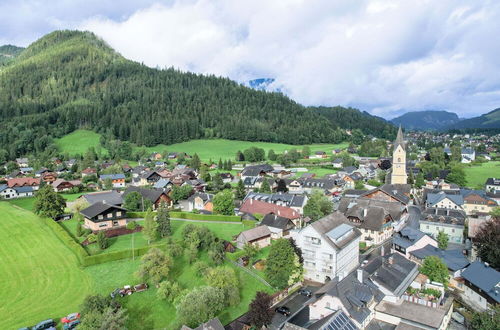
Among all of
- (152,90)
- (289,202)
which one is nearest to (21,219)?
(289,202)

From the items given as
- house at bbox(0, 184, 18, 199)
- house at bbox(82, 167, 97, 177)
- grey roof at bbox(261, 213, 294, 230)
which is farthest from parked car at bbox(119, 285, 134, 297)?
house at bbox(82, 167, 97, 177)

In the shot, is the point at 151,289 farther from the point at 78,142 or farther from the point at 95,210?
the point at 78,142

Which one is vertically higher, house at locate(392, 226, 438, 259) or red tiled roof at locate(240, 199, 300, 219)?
red tiled roof at locate(240, 199, 300, 219)

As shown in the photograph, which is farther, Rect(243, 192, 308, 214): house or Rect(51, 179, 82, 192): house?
Rect(51, 179, 82, 192): house

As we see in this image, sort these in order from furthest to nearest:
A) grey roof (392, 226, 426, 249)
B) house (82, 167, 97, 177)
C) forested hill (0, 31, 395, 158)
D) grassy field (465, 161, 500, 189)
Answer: forested hill (0, 31, 395, 158) → house (82, 167, 97, 177) → grassy field (465, 161, 500, 189) → grey roof (392, 226, 426, 249)

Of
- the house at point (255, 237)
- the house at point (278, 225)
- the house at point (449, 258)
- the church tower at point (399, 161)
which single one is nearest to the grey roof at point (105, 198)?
the house at point (255, 237)

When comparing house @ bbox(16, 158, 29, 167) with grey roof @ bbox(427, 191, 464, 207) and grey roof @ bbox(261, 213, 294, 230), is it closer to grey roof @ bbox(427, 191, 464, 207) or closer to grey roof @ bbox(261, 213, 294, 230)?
grey roof @ bbox(261, 213, 294, 230)

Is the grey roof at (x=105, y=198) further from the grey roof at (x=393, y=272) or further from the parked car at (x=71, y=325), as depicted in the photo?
the grey roof at (x=393, y=272)
